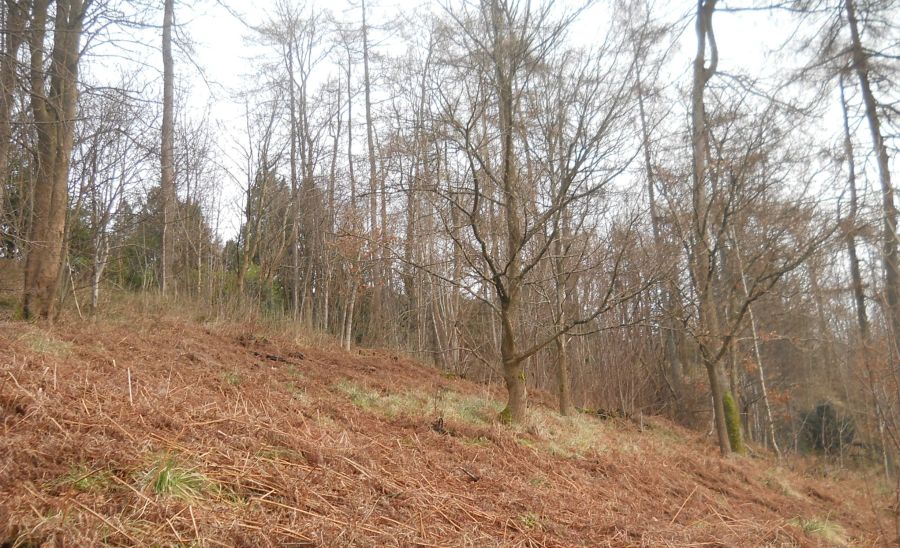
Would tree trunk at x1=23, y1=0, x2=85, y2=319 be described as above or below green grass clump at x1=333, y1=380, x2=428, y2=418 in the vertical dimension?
above

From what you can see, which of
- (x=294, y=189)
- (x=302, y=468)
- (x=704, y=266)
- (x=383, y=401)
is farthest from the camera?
(x=294, y=189)

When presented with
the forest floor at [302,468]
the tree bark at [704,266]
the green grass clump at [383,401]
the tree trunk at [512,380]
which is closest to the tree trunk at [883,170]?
the tree bark at [704,266]

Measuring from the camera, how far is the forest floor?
241 cm

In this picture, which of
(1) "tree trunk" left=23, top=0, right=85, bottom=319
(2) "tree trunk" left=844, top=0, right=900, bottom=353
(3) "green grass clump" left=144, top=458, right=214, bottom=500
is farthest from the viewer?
(2) "tree trunk" left=844, top=0, right=900, bottom=353

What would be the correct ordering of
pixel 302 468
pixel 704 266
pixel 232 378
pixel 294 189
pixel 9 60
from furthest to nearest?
pixel 294 189, pixel 704 266, pixel 232 378, pixel 9 60, pixel 302 468

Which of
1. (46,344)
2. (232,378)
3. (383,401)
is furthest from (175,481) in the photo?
(383,401)

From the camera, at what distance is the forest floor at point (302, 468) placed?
2.41 m

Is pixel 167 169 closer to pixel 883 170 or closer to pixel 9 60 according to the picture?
pixel 9 60

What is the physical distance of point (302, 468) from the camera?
10.8 ft

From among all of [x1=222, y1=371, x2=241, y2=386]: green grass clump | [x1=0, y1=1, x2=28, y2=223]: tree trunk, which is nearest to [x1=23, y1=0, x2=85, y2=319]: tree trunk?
[x1=0, y1=1, x2=28, y2=223]: tree trunk

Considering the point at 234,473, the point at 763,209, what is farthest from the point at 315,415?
the point at 763,209

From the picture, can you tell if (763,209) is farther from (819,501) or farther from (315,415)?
(315,415)

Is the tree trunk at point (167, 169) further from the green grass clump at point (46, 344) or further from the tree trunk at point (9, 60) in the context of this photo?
the green grass clump at point (46, 344)

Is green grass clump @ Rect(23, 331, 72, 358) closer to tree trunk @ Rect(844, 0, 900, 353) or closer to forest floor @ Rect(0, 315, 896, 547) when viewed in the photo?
forest floor @ Rect(0, 315, 896, 547)
